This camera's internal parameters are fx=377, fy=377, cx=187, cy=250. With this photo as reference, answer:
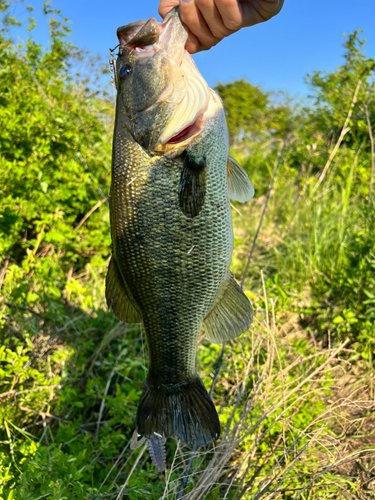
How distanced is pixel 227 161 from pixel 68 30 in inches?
136

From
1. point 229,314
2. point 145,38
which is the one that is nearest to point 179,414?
point 229,314

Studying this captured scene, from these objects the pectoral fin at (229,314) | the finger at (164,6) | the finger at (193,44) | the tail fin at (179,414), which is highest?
the finger at (164,6)

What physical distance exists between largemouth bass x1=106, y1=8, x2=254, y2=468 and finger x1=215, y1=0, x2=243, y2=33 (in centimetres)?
23

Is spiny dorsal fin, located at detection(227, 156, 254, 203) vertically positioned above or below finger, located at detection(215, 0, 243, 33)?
below

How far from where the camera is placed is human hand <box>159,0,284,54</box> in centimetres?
173

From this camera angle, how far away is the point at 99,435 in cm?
256

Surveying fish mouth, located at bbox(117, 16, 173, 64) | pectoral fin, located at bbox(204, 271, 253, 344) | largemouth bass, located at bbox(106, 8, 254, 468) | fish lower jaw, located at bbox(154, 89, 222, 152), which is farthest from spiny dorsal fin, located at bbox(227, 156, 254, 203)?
fish mouth, located at bbox(117, 16, 173, 64)

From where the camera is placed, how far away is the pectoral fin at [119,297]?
5.68 feet

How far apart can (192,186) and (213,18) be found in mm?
874

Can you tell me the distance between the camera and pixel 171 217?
1.55 meters

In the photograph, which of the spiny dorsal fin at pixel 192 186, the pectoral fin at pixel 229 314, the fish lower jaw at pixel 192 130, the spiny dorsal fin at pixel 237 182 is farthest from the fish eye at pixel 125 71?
the pectoral fin at pixel 229 314

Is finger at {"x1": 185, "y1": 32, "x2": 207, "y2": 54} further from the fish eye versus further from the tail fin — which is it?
the tail fin

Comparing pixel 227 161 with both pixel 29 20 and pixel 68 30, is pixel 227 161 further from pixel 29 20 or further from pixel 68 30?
pixel 29 20

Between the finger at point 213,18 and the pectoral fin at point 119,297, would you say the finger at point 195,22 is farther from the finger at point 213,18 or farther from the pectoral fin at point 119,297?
the pectoral fin at point 119,297
